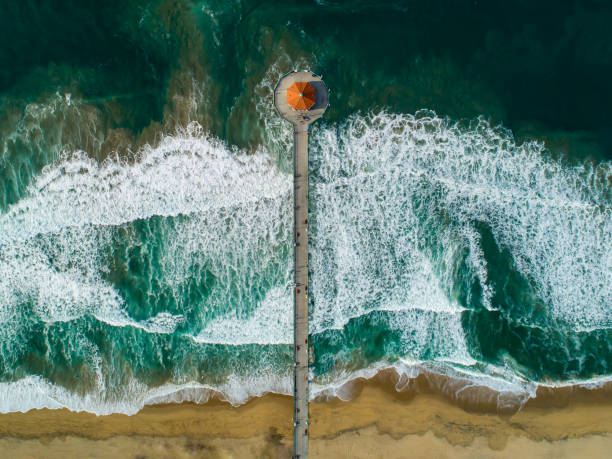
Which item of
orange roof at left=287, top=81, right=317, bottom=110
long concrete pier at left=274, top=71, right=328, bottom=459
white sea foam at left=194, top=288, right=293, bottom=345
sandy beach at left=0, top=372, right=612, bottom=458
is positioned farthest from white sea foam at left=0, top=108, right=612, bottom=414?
orange roof at left=287, top=81, right=317, bottom=110

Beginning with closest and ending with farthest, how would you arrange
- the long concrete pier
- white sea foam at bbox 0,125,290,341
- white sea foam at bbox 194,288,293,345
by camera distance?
white sea foam at bbox 0,125,290,341 < the long concrete pier < white sea foam at bbox 194,288,293,345

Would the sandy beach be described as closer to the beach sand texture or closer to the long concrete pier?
the beach sand texture

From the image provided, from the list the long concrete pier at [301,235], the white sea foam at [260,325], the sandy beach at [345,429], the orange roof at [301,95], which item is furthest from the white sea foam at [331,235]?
the orange roof at [301,95]

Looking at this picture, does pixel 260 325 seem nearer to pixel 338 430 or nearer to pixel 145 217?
pixel 338 430

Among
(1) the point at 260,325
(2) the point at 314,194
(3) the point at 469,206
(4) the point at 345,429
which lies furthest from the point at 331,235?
(4) the point at 345,429

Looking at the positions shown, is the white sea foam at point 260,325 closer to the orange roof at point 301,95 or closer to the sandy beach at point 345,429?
the sandy beach at point 345,429

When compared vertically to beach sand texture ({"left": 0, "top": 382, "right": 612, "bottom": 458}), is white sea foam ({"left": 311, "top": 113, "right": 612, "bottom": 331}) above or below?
above

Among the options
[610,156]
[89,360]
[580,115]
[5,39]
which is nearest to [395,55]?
[580,115]
